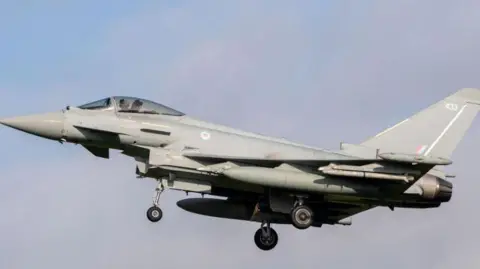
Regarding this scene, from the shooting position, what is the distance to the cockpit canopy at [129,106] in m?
25.5

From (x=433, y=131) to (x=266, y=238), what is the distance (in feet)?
16.0

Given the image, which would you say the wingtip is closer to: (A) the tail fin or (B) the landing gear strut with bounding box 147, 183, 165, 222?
(A) the tail fin

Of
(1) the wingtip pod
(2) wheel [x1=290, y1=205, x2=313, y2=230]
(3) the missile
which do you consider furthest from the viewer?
(2) wheel [x1=290, y1=205, x2=313, y2=230]

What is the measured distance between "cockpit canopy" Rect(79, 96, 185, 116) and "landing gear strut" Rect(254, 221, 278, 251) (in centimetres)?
400

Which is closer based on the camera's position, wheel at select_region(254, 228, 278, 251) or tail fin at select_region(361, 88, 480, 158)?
tail fin at select_region(361, 88, 480, 158)

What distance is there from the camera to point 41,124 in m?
25.1

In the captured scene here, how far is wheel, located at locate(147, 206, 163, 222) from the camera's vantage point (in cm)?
2467

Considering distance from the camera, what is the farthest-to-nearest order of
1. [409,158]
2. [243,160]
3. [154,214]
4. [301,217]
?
1. [301,217]
2. [243,160]
3. [154,214]
4. [409,158]

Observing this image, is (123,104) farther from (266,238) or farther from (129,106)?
(266,238)

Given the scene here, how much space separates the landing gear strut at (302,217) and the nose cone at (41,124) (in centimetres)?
563

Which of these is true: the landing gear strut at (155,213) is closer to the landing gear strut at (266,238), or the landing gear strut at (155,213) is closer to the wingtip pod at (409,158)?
the landing gear strut at (266,238)

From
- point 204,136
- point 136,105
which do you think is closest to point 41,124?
point 136,105

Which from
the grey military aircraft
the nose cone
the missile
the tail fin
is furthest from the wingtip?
the nose cone

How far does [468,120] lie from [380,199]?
327 centimetres
